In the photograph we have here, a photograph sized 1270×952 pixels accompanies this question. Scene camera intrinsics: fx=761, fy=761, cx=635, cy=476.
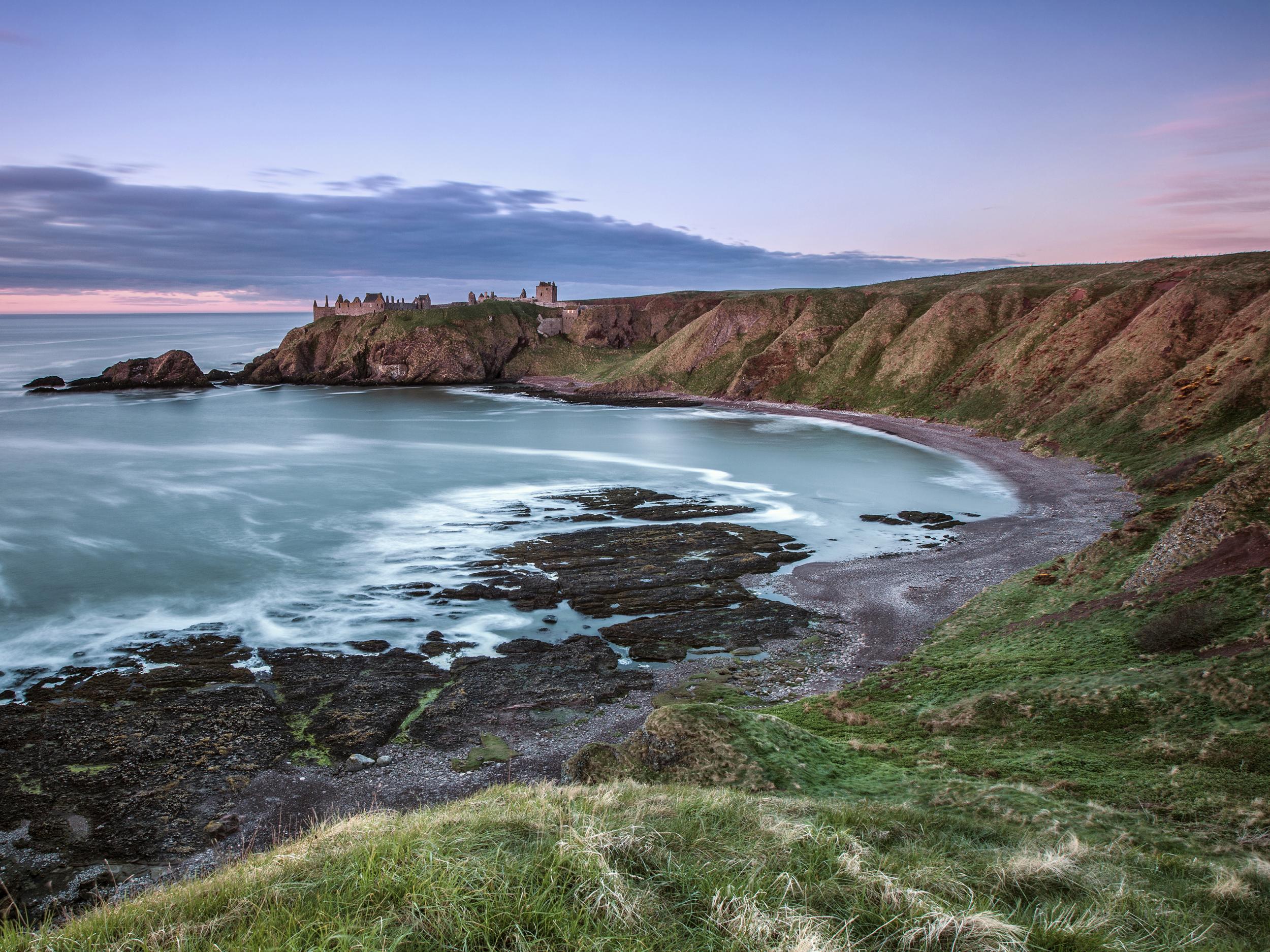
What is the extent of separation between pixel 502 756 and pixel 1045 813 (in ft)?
36.8

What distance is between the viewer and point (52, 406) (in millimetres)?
91062

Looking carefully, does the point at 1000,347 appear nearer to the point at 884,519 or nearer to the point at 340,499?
the point at 884,519

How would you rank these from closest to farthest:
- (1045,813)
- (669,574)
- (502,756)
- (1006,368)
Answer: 1. (1045,813)
2. (502,756)
3. (669,574)
4. (1006,368)

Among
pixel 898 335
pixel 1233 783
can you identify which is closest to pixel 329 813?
pixel 1233 783

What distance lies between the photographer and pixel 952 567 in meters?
31.0

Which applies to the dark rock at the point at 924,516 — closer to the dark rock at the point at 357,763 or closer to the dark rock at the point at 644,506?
the dark rock at the point at 644,506

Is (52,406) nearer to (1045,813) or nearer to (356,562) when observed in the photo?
(356,562)

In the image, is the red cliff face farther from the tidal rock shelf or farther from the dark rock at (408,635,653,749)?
the dark rock at (408,635,653,749)

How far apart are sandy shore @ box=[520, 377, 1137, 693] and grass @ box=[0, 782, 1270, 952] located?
1336cm

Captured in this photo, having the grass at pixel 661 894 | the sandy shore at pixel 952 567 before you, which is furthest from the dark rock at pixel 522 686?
the grass at pixel 661 894

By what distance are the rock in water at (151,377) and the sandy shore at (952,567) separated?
370ft

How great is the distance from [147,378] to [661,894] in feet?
426

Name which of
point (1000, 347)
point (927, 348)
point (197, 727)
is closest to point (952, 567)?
point (197, 727)

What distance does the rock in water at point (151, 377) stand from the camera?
11050 cm
